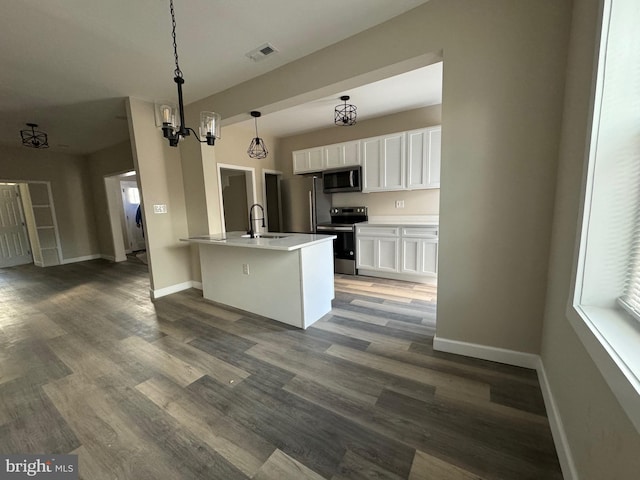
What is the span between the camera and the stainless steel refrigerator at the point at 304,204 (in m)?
4.68

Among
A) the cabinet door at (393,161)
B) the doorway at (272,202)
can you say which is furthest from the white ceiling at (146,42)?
the doorway at (272,202)

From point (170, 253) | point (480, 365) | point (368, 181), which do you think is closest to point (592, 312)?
point (480, 365)

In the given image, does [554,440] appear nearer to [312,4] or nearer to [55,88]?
[312,4]

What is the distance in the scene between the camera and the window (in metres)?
1.00

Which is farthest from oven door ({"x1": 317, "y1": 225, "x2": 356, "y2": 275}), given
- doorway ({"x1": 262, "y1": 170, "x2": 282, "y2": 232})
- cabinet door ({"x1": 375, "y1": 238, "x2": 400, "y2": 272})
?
doorway ({"x1": 262, "y1": 170, "x2": 282, "y2": 232})

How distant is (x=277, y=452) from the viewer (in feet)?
4.25

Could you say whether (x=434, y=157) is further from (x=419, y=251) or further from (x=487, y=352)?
(x=487, y=352)

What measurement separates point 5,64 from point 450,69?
4.03 m

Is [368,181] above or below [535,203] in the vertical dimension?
above

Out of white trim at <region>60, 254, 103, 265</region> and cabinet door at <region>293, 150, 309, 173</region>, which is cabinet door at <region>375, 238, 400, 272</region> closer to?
cabinet door at <region>293, 150, 309, 173</region>

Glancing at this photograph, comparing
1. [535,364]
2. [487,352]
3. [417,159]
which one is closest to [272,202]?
[417,159]

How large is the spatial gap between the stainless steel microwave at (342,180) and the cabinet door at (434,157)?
114 cm

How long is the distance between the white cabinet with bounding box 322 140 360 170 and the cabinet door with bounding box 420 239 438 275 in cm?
182

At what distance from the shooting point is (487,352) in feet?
6.39
